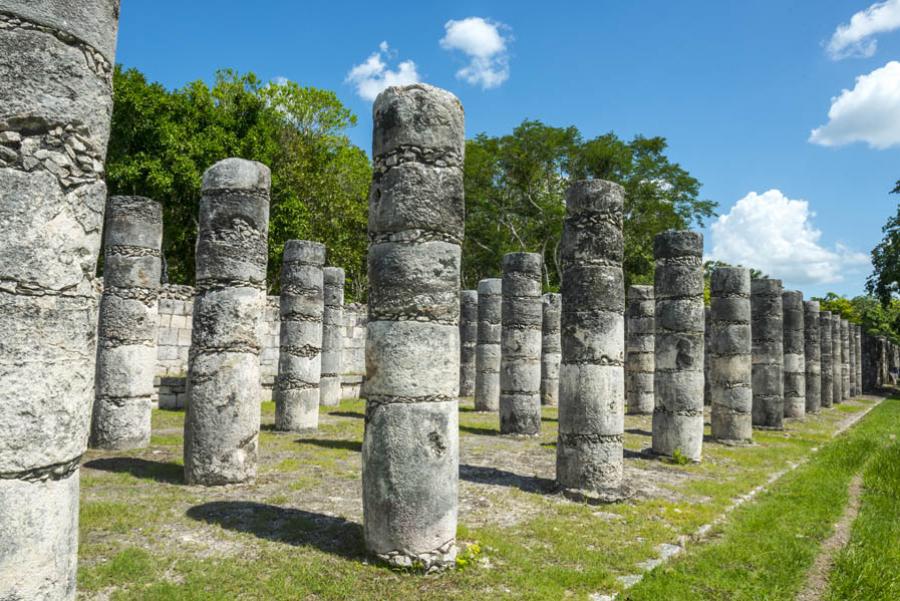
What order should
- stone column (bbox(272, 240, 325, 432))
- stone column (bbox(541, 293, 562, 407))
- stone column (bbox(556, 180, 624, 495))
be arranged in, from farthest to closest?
stone column (bbox(541, 293, 562, 407))
stone column (bbox(272, 240, 325, 432))
stone column (bbox(556, 180, 624, 495))

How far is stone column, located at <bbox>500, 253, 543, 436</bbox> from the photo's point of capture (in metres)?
13.7

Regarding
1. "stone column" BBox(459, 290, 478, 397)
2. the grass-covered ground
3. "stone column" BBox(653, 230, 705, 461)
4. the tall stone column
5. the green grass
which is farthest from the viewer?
"stone column" BBox(459, 290, 478, 397)

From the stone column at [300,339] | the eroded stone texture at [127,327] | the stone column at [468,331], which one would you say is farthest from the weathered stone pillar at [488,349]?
the eroded stone texture at [127,327]

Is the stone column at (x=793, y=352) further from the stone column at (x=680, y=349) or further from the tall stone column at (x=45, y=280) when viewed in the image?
the tall stone column at (x=45, y=280)

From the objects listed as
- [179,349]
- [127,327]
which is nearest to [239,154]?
[179,349]

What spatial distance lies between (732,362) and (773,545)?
778 cm

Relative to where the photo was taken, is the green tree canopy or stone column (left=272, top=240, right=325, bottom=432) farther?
the green tree canopy

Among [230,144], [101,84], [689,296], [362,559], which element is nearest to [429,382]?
[362,559]

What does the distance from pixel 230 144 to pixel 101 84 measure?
22.3 meters

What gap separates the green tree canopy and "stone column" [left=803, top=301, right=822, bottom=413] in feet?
62.0

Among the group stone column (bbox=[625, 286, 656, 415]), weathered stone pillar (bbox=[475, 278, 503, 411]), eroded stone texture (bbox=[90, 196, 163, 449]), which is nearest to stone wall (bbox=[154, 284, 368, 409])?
eroded stone texture (bbox=[90, 196, 163, 449])

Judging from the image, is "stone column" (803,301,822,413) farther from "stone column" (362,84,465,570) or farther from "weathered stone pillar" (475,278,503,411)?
"stone column" (362,84,465,570)

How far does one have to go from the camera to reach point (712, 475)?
10.3m

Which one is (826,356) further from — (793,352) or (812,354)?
(793,352)
